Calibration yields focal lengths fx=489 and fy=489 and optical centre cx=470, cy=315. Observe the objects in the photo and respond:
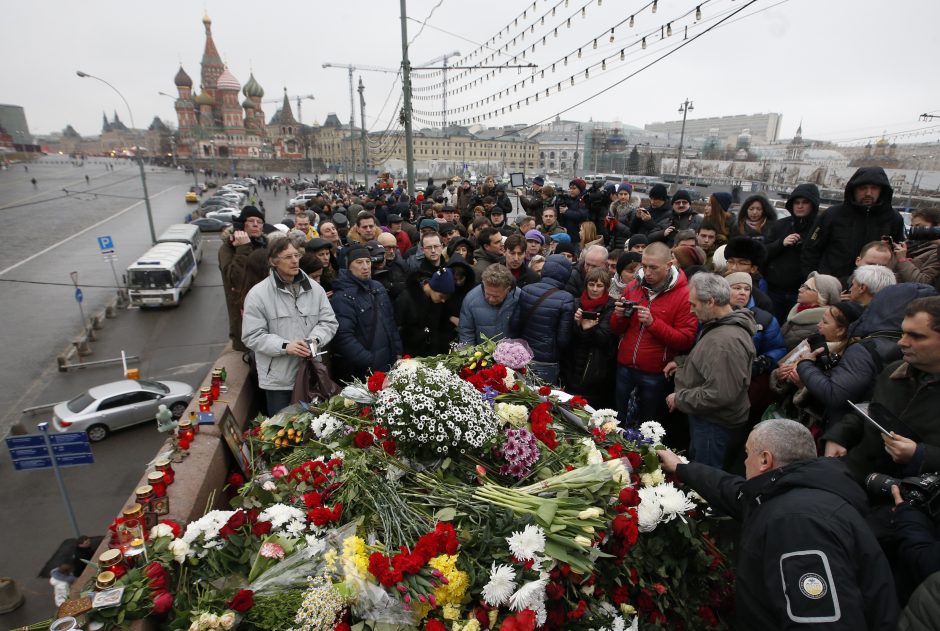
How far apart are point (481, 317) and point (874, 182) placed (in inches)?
166

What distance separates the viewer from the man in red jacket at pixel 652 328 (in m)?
4.07

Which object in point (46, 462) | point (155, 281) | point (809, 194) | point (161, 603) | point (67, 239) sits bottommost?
point (67, 239)

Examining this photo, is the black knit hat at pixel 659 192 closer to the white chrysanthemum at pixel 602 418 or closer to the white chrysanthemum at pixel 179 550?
the white chrysanthemum at pixel 602 418

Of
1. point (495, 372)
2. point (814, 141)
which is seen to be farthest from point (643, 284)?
→ point (814, 141)

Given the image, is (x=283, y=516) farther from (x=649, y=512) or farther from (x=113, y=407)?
(x=113, y=407)

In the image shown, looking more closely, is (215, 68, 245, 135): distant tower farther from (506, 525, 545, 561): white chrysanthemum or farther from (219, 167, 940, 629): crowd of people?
(506, 525, 545, 561): white chrysanthemum

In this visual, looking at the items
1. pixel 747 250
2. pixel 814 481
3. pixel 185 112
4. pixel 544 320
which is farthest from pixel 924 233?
pixel 185 112

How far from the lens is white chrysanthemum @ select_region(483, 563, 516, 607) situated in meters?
1.84

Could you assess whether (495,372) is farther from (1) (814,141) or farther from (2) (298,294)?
(1) (814,141)

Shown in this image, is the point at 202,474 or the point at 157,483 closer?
the point at 157,483

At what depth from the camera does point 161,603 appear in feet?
6.38

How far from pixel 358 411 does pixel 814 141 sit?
98.2 metres

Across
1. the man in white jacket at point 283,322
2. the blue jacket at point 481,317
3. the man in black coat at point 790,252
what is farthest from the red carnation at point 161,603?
the man in black coat at point 790,252

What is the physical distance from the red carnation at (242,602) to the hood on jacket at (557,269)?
3.65m
